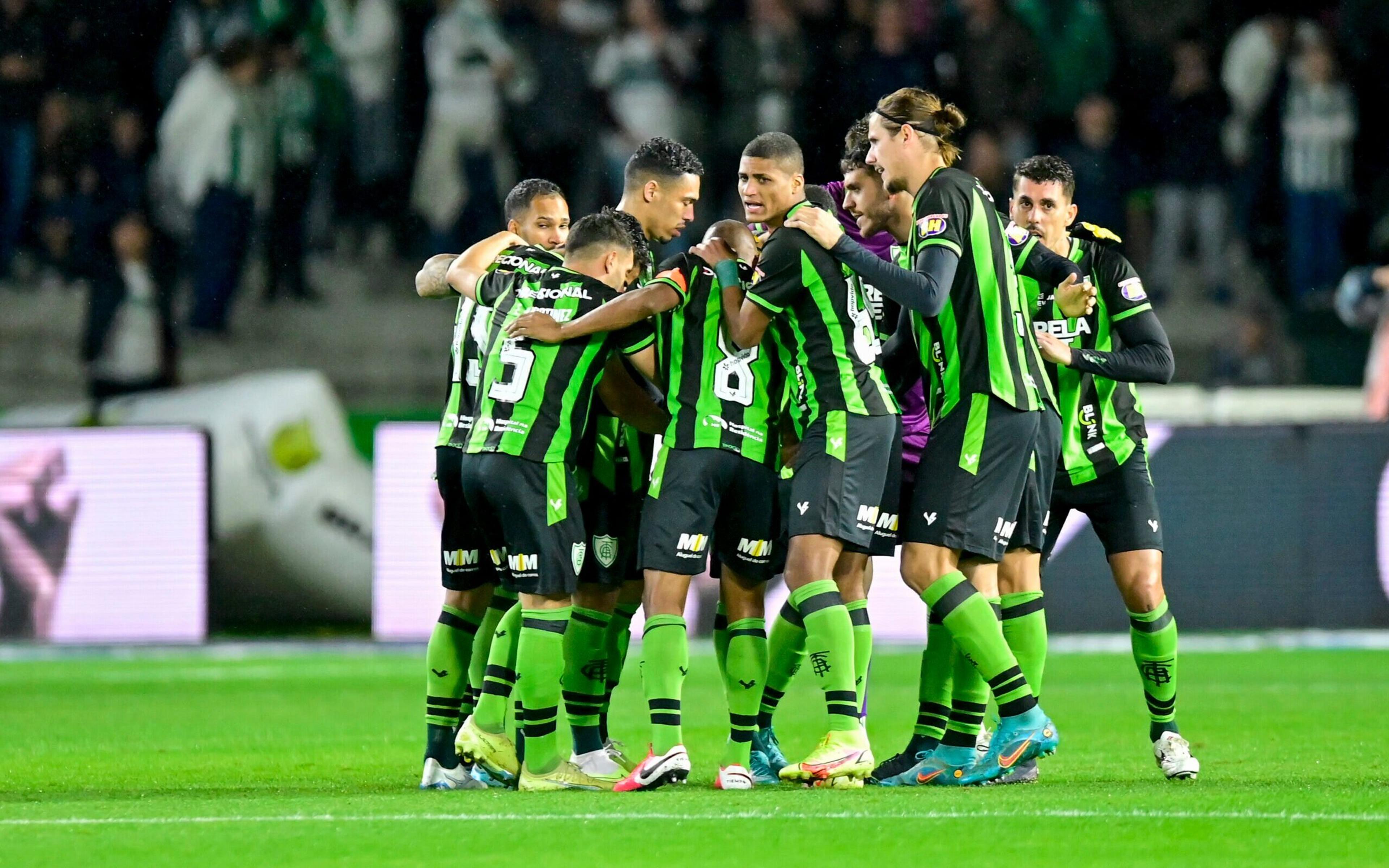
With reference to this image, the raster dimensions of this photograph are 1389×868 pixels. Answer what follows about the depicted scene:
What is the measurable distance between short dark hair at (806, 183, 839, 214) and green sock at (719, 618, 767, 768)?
4.89 feet

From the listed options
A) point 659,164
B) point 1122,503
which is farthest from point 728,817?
point 659,164

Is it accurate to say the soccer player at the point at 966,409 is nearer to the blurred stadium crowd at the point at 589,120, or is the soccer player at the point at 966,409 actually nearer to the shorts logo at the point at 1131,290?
the shorts logo at the point at 1131,290

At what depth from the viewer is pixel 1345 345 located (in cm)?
1603

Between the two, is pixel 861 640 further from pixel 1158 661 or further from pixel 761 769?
pixel 1158 661

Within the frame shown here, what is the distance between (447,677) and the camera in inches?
271

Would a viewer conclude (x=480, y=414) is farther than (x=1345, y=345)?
No

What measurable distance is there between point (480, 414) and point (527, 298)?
439 mm

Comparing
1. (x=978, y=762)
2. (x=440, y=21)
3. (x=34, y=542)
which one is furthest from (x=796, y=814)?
(x=440, y=21)

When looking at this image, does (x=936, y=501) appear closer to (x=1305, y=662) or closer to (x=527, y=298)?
(x=527, y=298)

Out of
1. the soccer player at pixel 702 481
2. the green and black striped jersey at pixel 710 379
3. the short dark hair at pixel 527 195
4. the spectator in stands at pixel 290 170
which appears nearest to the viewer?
the soccer player at pixel 702 481

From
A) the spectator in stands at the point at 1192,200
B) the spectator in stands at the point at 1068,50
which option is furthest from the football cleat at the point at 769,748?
the spectator in stands at the point at 1068,50

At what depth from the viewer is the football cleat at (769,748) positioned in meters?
6.85

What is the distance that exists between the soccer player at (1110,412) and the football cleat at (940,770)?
64 cm

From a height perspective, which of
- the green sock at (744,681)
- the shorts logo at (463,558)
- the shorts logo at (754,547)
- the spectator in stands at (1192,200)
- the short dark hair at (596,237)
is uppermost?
the spectator in stands at (1192,200)
